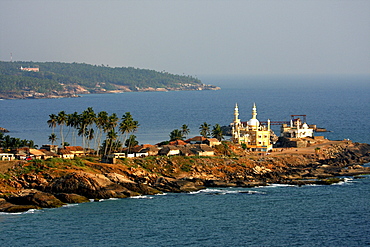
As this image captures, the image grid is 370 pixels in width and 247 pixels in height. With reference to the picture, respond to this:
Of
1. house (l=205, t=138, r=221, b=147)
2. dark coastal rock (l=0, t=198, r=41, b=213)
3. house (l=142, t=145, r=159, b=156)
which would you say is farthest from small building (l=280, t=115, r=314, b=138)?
dark coastal rock (l=0, t=198, r=41, b=213)

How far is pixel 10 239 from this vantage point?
195 ft

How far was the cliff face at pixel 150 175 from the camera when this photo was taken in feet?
245

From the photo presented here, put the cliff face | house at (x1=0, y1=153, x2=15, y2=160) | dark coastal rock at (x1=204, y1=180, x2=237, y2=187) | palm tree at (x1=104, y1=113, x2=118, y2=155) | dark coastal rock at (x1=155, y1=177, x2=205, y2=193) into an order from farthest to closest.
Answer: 1. palm tree at (x1=104, y1=113, x2=118, y2=155)
2. dark coastal rock at (x1=204, y1=180, x2=237, y2=187)
3. house at (x1=0, y1=153, x2=15, y2=160)
4. dark coastal rock at (x1=155, y1=177, x2=205, y2=193)
5. the cliff face

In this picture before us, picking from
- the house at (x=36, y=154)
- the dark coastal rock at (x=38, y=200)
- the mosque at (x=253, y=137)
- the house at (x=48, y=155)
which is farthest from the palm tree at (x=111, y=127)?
the mosque at (x=253, y=137)

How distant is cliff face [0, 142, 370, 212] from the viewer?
74700 mm

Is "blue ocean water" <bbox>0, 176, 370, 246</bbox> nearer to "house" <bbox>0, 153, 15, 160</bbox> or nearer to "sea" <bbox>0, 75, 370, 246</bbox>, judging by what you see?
"sea" <bbox>0, 75, 370, 246</bbox>

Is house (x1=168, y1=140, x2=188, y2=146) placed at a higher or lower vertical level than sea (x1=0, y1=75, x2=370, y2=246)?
higher

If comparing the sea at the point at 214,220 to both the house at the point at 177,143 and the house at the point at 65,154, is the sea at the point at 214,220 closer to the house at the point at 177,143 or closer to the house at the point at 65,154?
the house at the point at 65,154

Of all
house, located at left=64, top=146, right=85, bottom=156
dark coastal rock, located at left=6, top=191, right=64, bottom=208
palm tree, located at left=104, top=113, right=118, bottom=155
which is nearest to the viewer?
dark coastal rock, located at left=6, top=191, right=64, bottom=208

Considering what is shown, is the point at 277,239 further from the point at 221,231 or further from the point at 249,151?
the point at 249,151

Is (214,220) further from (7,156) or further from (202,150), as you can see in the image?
(7,156)

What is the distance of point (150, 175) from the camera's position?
279ft

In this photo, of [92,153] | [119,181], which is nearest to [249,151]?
[92,153]

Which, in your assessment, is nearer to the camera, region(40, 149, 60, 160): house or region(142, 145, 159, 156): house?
region(40, 149, 60, 160): house
